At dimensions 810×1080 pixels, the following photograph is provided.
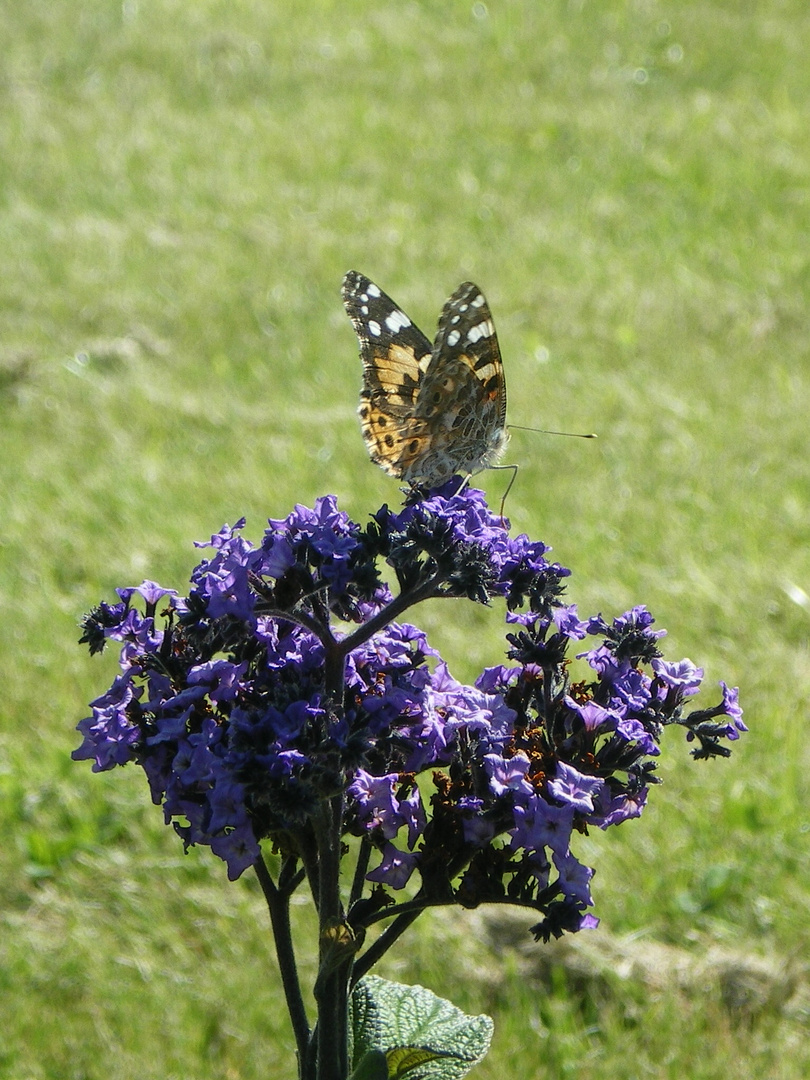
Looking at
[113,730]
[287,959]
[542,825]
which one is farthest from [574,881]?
[113,730]

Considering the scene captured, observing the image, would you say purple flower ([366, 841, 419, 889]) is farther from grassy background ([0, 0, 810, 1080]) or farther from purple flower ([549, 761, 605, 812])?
grassy background ([0, 0, 810, 1080])

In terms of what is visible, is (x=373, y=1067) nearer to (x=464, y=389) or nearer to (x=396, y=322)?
(x=464, y=389)

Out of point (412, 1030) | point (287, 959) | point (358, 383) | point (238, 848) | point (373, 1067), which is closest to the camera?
point (238, 848)

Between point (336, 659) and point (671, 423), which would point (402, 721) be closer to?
point (336, 659)

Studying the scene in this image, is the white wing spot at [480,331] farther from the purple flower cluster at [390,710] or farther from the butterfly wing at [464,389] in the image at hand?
the purple flower cluster at [390,710]

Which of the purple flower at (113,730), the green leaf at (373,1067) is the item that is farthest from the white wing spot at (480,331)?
the green leaf at (373,1067)

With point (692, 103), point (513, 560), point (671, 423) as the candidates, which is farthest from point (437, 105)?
point (513, 560)

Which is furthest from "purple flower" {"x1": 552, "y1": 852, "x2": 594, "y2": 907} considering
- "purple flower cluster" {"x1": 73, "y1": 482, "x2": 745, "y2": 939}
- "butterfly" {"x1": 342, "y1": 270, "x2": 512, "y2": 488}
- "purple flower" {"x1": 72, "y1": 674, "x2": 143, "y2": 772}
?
"butterfly" {"x1": 342, "y1": 270, "x2": 512, "y2": 488}
